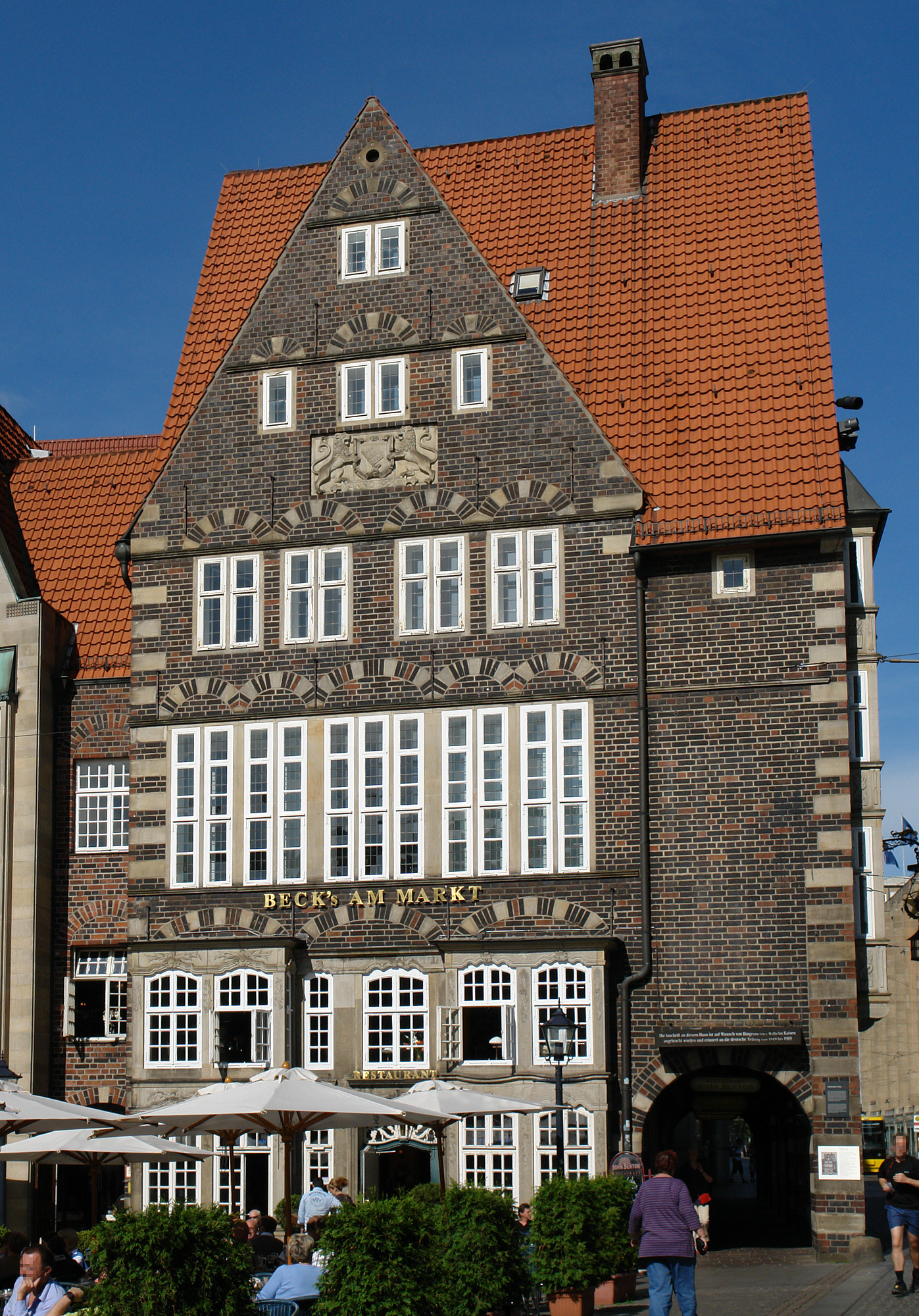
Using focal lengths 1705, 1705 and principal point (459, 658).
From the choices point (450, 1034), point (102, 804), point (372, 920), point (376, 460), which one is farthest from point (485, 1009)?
point (376, 460)

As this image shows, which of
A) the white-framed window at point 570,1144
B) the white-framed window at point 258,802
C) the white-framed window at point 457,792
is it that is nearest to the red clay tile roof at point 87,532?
the white-framed window at point 258,802

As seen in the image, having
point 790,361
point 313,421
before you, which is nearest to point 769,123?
point 790,361

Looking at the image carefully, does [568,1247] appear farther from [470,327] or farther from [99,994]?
[470,327]

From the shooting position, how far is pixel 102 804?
28641 mm

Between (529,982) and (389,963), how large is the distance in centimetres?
223

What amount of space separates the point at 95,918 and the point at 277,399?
29.7 ft

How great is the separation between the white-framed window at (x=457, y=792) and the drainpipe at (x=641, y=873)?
2569 mm

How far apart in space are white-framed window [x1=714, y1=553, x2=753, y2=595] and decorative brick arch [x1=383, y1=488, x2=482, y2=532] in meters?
4.05

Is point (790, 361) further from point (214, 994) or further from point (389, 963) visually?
point (214, 994)

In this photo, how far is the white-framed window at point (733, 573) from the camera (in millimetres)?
25141

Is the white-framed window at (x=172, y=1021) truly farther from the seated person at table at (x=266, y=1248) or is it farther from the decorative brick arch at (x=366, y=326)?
the decorative brick arch at (x=366, y=326)

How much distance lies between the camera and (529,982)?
962 inches

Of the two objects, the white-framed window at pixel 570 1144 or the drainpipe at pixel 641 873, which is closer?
the white-framed window at pixel 570 1144

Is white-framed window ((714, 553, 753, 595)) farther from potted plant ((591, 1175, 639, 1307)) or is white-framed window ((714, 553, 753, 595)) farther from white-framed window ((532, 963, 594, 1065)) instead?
potted plant ((591, 1175, 639, 1307))
